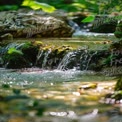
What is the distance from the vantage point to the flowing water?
0.98 m

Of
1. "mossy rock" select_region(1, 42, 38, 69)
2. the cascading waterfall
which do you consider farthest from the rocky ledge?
the cascading waterfall

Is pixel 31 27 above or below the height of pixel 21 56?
above

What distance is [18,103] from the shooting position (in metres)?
0.96

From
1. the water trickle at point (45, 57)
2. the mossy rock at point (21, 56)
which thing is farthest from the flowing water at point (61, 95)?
the mossy rock at point (21, 56)

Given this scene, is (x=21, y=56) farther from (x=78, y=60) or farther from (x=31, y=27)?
(x=31, y=27)

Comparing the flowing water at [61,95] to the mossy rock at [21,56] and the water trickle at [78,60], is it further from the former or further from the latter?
the mossy rock at [21,56]

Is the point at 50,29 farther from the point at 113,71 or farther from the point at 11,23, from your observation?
the point at 113,71

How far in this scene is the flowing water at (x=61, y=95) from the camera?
3.20ft

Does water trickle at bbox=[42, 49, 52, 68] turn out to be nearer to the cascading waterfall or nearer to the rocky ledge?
the cascading waterfall

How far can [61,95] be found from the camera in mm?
3869

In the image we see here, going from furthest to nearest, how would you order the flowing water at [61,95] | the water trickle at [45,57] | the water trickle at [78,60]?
the water trickle at [45,57] → the water trickle at [78,60] → the flowing water at [61,95]

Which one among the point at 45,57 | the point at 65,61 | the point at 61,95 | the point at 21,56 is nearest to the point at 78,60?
the point at 65,61

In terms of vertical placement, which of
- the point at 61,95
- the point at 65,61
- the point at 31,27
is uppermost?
the point at 31,27

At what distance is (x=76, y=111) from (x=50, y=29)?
6.68 m
